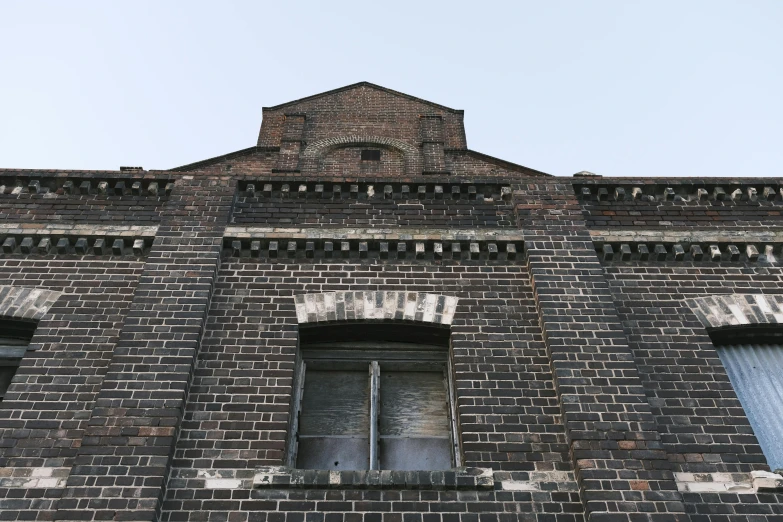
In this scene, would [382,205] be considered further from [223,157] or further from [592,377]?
[223,157]

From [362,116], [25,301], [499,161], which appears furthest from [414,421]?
[362,116]

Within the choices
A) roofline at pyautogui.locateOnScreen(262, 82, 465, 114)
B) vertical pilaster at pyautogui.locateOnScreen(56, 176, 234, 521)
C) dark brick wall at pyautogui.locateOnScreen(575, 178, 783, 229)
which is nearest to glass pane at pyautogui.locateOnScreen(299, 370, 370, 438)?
vertical pilaster at pyautogui.locateOnScreen(56, 176, 234, 521)

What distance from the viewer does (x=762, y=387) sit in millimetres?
6387

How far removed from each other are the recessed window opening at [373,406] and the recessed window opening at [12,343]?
8.67ft

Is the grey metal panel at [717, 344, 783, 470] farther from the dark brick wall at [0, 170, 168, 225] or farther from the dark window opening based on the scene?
the dark window opening

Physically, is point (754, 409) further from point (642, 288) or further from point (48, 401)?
point (48, 401)

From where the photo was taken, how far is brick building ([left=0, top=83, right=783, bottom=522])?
521 centimetres

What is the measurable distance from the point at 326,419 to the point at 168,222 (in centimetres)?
279

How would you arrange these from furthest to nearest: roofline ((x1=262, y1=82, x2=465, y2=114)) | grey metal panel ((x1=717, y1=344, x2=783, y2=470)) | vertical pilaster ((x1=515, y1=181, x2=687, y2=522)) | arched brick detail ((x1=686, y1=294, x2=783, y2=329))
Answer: roofline ((x1=262, y1=82, x2=465, y2=114)) → arched brick detail ((x1=686, y1=294, x2=783, y2=329)) → grey metal panel ((x1=717, y1=344, x2=783, y2=470)) → vertical pilaster ((x1=515, y1=181, x2=687, y2=522))

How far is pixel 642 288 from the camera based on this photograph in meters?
6.93

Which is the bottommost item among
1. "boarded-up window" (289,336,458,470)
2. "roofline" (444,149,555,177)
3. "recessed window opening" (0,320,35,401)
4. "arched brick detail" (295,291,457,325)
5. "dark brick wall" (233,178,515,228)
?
"boarded-up window" (289,336,458,470)

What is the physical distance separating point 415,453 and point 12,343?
402 cm

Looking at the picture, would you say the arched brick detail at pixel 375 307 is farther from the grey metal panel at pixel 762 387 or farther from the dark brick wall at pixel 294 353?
the grey metal panel at pixel 762 387

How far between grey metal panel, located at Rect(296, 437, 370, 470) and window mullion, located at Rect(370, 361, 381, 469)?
64mm
